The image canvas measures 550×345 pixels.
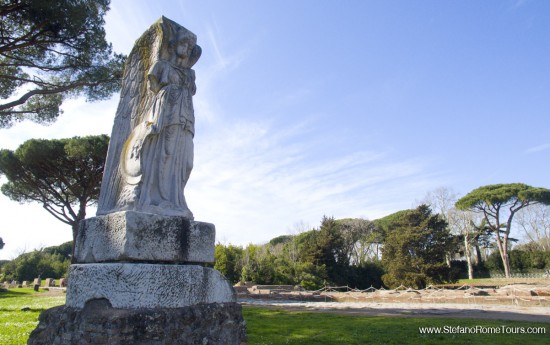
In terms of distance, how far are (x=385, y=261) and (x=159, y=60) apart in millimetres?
25456

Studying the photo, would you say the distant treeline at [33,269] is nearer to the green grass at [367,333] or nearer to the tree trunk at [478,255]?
the green grass at [367,333]

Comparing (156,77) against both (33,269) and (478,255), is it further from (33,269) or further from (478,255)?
(33,269)

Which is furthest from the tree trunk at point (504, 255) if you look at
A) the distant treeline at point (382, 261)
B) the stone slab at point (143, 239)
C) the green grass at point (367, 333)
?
the stone slab at point (143, 239)

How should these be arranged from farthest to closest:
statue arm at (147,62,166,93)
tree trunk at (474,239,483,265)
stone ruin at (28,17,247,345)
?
tree trunk at (474,239,483,265) < statue arm at (147,62,166,93) < stone ruin at (28,17,247,345)

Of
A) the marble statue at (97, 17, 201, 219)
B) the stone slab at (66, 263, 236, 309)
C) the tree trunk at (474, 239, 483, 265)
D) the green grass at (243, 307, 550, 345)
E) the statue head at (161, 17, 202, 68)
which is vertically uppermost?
the statue head at (161, 17, 202, 68)

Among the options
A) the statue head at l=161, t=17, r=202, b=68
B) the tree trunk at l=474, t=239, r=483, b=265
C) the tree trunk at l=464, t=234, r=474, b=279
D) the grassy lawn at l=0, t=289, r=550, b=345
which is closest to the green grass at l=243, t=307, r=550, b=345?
the grassy lawn at l=0, t=289, r=550, b=345

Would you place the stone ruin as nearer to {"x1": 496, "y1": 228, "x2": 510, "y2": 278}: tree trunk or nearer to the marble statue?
the marble statue

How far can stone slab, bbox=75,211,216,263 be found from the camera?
2846mm

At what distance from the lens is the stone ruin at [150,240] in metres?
2.67

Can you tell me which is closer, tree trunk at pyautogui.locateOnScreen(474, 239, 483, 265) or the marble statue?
the marble statue

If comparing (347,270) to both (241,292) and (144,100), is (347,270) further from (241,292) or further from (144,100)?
(144,100)

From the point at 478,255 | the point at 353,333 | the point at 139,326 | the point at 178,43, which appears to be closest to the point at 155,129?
the point at 178,43

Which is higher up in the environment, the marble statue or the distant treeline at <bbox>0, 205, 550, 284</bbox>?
the marble statue

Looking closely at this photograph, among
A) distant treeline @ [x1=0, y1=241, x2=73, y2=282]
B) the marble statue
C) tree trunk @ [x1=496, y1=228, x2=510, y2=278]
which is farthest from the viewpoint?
distant treeline @ [x1=0, y1=241, x2=73, y2=282]
